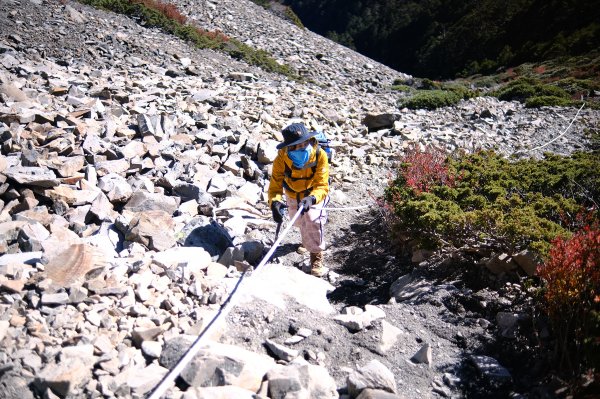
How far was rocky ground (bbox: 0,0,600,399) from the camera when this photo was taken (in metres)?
2.78

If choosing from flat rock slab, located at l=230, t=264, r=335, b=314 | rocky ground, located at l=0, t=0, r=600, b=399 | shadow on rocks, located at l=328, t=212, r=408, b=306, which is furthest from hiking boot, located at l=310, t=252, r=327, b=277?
flat rock slab, located at l=230, t=264, r=335, b=314

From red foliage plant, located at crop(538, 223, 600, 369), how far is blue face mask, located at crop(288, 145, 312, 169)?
2594 millimetres

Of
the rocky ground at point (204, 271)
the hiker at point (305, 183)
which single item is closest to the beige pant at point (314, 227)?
the hiker at point (305, 183)

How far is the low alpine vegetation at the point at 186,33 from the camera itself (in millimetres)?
17166

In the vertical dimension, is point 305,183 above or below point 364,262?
above

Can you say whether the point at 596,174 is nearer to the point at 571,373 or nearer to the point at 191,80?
the point at 571,373

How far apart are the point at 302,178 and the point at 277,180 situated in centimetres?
32

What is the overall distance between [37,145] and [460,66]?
130 ft

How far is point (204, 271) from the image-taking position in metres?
4.15

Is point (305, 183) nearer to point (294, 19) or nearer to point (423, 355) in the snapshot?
point (423, 355)

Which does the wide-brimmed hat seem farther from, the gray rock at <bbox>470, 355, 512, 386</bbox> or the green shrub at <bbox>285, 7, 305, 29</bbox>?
the green shrub at <bbox>285, 7, 305, 29</bbox>

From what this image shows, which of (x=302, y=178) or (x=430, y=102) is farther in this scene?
(x=430, y=102)

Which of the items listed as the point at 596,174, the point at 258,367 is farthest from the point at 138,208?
the point at 596,174

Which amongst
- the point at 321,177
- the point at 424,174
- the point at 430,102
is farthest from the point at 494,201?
the point at 430,102
